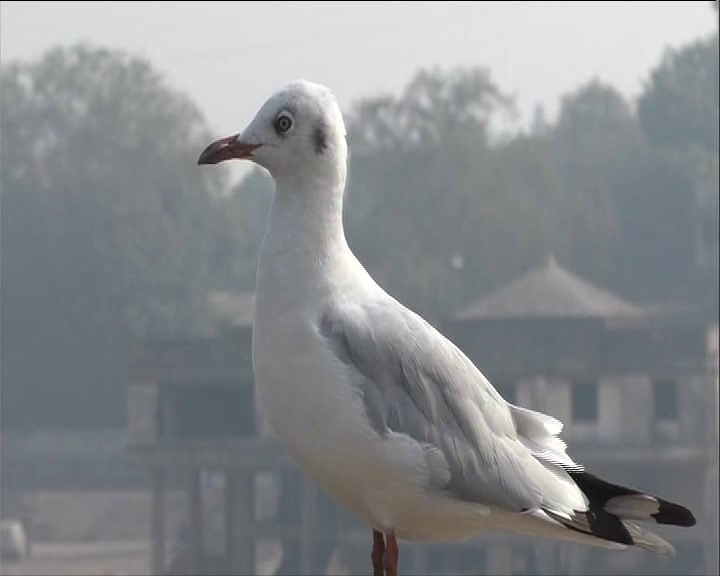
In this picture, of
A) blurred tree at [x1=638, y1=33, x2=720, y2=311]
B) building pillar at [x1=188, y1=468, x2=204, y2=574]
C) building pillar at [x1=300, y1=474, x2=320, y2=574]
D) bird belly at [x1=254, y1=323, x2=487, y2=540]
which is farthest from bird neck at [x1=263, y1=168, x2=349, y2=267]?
blurred tree at [x1=638, y1=33, x2=720, y2=311]

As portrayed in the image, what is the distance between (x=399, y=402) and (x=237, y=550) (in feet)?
64.5

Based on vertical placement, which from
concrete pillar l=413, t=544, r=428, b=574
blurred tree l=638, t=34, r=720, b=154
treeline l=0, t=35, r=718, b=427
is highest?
→ blurred tree l=638, t=34, r=720, b=154

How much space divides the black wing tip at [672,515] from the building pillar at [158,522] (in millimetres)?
21507

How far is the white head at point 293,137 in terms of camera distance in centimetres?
236

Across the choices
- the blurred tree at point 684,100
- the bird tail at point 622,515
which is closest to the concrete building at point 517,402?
the blurred tree at point 684,100

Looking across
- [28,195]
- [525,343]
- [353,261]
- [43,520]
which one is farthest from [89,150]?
[353,261]

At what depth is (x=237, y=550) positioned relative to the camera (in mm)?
21797

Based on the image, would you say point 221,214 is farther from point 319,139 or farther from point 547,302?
point 319,139

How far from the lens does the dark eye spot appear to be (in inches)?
93.3

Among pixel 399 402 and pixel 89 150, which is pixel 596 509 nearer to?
pixel 399 402

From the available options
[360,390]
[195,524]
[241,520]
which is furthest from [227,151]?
[195,524]

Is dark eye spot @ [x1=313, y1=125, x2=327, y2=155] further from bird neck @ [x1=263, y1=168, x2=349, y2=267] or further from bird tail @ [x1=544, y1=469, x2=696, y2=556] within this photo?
bird tail @ [x1=544, y1=469, x2=696, y2=556]

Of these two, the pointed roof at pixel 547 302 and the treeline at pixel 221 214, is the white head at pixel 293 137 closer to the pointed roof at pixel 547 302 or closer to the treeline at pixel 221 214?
the pointed roof at pixel 547 302

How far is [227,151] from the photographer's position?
7.73 ft
